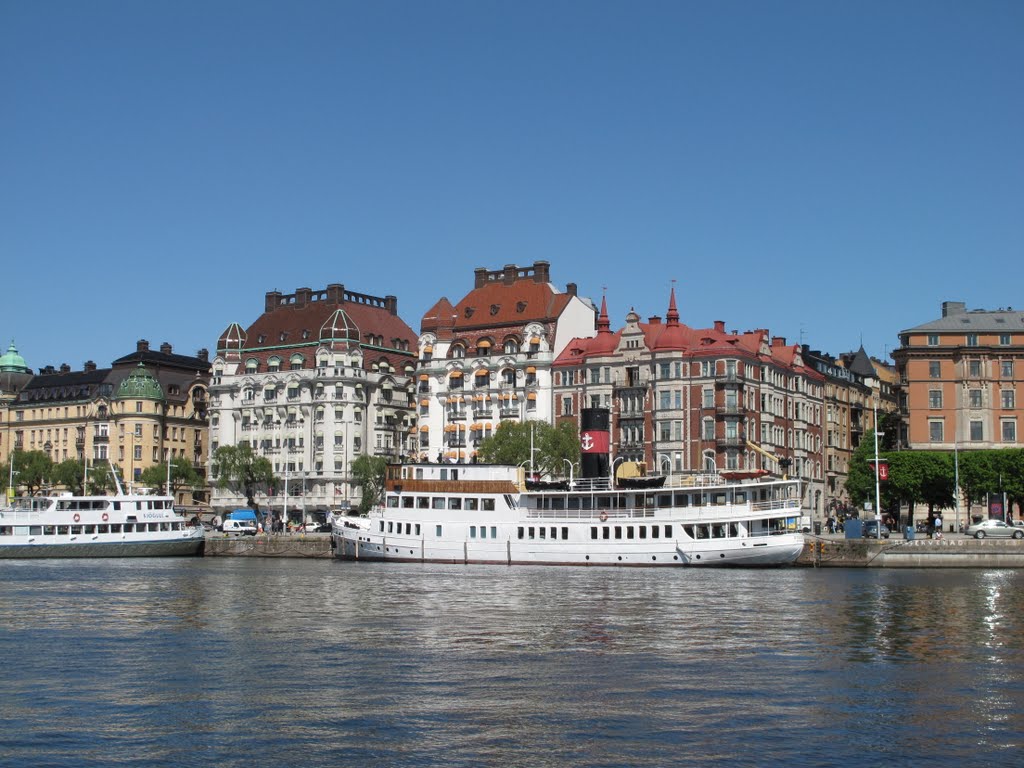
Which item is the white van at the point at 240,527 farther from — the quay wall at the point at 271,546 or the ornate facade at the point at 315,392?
the quay wall at the point at 271,546

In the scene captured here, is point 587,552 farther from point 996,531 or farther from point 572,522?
point 996,531

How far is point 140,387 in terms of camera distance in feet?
565

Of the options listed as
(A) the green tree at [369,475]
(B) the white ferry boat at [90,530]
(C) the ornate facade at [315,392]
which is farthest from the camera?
(C) the ornate facade at [315,392]

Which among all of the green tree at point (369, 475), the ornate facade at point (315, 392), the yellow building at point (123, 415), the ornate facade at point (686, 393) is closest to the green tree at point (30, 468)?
the yellow building at point (123, 415)

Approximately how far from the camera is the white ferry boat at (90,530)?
4235 inches

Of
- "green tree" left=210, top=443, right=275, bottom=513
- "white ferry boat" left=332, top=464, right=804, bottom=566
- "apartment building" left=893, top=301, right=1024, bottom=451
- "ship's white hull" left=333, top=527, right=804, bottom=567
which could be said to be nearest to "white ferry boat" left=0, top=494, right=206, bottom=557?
"white ferry boat" left=332, top=464, right=804, bottom=566

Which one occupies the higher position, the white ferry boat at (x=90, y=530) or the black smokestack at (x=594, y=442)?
the black smokestack at (x=594, y=442)

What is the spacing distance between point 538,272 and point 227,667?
111 metres

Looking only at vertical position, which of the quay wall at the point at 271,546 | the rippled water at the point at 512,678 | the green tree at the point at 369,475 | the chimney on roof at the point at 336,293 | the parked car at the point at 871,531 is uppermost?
the chimney on roof at the point at 336,293

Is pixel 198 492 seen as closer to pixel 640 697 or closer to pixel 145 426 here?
pixel 145 426

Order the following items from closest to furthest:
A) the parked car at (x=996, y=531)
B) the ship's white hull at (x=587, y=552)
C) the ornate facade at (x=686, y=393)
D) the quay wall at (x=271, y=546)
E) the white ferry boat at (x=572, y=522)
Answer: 1. the ship's white hull at (x=587, y=552)
2. the white ferry boat at (x=572, y=522)
3. the parked car at (x=996, y=531)
4. the quay wall at (x=271, y=546)
5. the ornate facade at (x=686, y=393)

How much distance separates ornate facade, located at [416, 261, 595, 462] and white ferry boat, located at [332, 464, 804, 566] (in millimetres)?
43725

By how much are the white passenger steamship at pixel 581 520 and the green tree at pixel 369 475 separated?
40726 millimetres

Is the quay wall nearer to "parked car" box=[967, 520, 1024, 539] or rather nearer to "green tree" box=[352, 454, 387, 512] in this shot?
"green tree" box=[352, 454, 387, 512]
